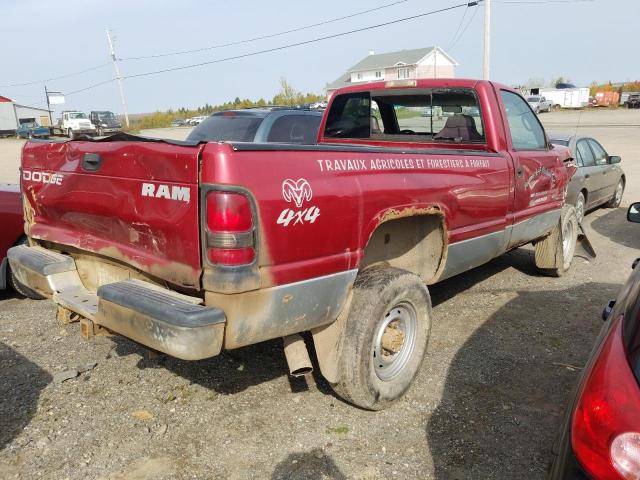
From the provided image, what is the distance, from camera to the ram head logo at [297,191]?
244 centimetres

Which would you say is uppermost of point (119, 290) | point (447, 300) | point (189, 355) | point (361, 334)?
point (119, 290)

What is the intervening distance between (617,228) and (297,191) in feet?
25.7

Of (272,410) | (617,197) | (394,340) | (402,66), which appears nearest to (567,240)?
(394,340)

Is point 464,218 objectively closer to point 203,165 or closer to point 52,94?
point 203,165

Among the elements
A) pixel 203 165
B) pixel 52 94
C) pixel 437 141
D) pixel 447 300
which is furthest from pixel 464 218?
pixel 52 94

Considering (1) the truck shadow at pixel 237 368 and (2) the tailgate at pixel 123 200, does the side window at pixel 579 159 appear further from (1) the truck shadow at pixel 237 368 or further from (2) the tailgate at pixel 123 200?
(2) the tailgate at pixel 123 200

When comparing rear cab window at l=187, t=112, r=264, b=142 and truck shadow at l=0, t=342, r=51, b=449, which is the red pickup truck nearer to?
truck shadow at l=0, t=342, r=51, b=449

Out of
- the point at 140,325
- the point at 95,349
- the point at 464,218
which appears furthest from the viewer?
the point at 95,349

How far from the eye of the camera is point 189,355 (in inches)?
91.9

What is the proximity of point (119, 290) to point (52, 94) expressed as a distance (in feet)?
231

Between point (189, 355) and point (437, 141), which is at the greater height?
point (437, 141)

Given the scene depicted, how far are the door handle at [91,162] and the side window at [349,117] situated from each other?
291 centimetres

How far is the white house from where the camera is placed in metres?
61.1

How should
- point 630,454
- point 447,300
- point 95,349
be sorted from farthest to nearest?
point 447,300
point 95,349
point 630,454
